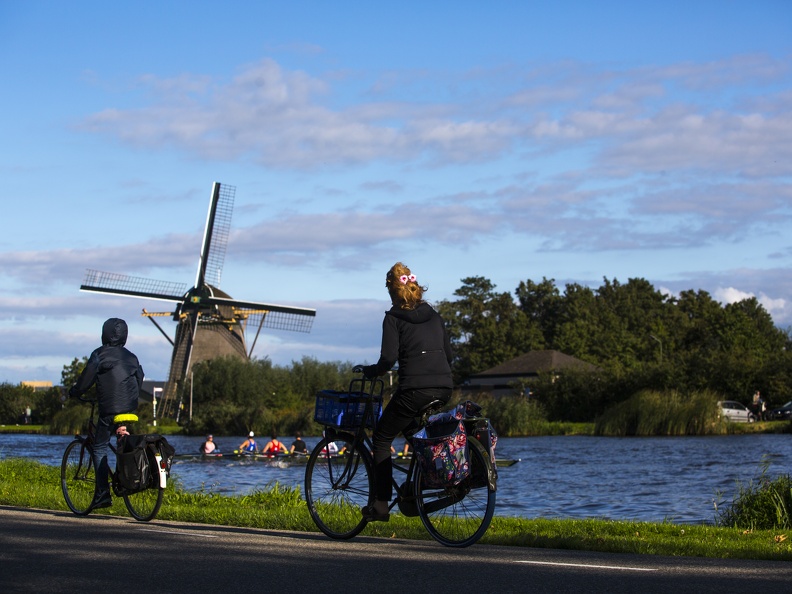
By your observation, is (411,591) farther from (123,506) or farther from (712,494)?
(712,494)

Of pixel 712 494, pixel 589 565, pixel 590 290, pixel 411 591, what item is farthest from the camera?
pixel 590 290

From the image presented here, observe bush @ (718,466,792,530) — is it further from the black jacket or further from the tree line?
the tree line

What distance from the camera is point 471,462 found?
7562mm

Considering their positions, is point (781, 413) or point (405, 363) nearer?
point (405, 363)

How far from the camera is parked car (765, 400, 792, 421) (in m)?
60.4

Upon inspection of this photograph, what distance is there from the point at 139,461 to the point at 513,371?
9304 centimetres

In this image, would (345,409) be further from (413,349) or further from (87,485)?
(87,485)

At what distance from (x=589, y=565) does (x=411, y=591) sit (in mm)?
1492

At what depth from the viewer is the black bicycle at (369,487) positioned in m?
7.59

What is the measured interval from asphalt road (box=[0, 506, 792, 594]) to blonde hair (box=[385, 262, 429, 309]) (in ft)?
5.62

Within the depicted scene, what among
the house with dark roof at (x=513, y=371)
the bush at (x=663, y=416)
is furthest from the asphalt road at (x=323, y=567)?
the house with dark roof at (x=513, y=371)

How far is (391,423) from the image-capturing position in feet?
26.2

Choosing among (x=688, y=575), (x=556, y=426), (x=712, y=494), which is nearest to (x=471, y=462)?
(x=688, y=575)

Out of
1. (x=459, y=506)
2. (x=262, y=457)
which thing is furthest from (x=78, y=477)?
(x=262, y=457)
